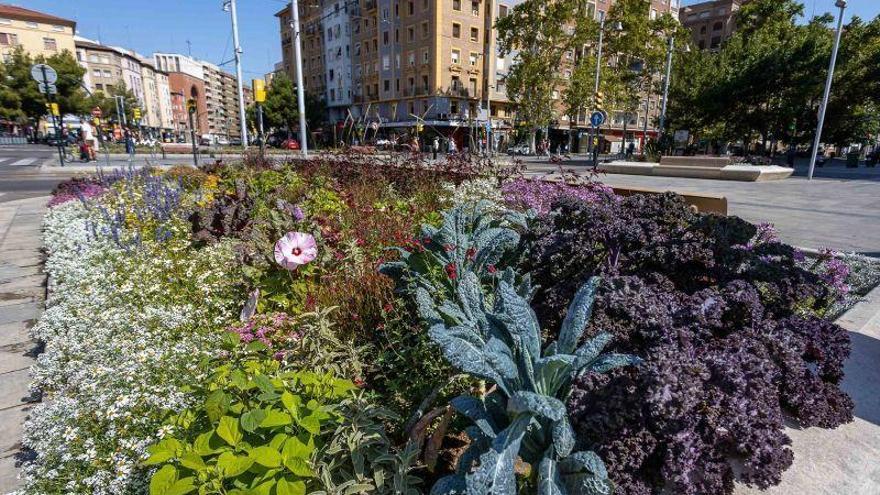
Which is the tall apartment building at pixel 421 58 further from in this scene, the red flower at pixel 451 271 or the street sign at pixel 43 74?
the red flower at pixel 451 271

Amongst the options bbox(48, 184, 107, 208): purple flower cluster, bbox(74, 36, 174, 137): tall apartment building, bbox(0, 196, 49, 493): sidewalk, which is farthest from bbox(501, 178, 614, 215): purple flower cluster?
bbox(74, 36, 174, 137): tall apartment building

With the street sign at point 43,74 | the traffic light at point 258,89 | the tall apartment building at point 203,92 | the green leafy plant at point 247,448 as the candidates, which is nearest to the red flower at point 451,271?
the green leafy plant at point 247,448

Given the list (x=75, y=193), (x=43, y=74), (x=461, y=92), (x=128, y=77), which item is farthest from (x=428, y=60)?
(x=128, y=77)

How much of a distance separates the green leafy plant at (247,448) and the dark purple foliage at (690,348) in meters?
0.88

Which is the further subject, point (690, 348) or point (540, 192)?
point (540, 192)

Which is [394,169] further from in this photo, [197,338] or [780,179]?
[780,179]

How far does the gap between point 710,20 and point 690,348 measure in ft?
267

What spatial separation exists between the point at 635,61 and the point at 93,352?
44.7 m

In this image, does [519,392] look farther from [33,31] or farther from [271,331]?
[33,31]

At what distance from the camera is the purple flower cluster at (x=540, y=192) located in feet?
17.6

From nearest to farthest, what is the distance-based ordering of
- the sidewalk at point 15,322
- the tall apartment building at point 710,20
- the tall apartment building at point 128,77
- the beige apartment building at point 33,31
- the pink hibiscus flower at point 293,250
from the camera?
the sidewalk at point 15,322 < the pink hibiscus flower at point 293,250 < the tall apartment building at point 710,20 < the beige apartment building at point 33,31 < the tall apartment building at point 128,77

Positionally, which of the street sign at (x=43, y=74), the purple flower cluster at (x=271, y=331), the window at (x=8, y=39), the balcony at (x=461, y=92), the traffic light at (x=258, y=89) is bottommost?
the purple flower cluster at (x=271, y=331)

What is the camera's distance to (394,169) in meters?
7.55

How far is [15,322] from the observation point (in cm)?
402
